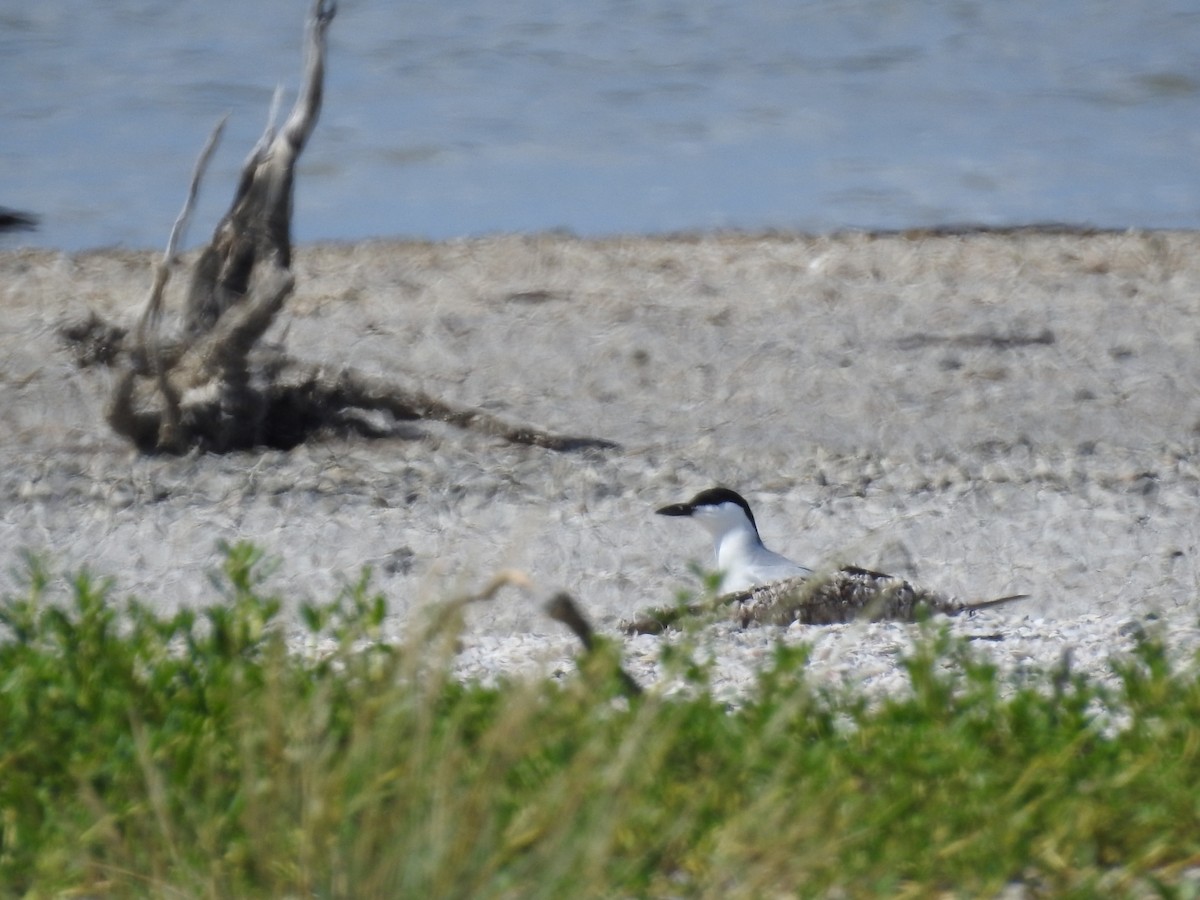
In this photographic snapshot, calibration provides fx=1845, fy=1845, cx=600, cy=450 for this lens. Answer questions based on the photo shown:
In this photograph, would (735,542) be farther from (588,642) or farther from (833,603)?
(588,642)

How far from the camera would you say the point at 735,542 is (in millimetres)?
6438

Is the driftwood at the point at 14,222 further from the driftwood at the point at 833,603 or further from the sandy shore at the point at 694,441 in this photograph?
the driftwood at the point at 833,603

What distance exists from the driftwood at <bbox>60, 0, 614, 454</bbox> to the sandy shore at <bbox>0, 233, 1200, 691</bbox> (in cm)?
18

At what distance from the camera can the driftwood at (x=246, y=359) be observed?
7.76m

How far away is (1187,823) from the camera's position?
9.68ft

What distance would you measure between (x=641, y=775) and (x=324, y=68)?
5413 mm

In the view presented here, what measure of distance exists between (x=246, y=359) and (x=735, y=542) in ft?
9.38

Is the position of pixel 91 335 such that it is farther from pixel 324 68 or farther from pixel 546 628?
pixel 546 628

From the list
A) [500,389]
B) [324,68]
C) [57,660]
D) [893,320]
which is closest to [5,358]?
[500,389]

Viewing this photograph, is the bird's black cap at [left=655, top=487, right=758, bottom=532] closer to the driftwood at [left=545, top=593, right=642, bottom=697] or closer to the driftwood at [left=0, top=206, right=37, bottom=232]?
the driftwood at [left=545, top=593, right=642, bottom=697]

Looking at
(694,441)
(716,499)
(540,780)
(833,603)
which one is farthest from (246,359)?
(540,780)

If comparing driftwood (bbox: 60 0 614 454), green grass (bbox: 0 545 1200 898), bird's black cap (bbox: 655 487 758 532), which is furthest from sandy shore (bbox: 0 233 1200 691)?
green grass (bbox: 0 545 1200 898)

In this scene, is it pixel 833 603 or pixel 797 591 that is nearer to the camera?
pixel 797 591

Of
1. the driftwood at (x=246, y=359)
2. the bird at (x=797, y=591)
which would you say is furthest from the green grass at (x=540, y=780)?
the driftwood at (x=246, y=359)
